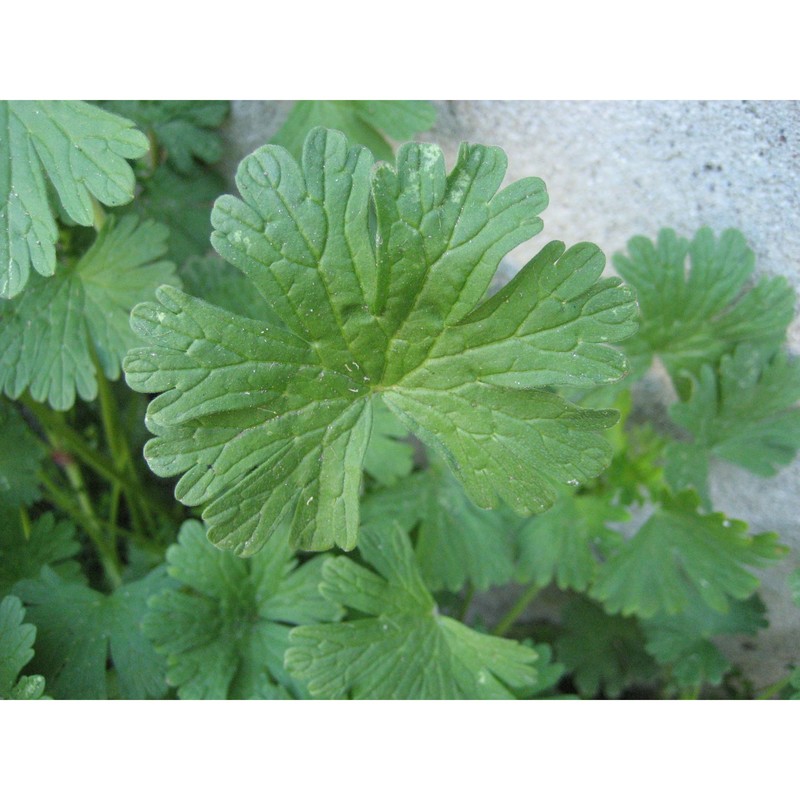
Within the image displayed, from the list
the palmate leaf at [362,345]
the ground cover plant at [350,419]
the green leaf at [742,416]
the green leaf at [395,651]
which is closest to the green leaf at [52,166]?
the ground cover plant at [350,419]

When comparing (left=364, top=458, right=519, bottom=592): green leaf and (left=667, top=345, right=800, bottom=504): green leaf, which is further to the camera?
(left=364, top=458, right=519, bottom=592): green leaf

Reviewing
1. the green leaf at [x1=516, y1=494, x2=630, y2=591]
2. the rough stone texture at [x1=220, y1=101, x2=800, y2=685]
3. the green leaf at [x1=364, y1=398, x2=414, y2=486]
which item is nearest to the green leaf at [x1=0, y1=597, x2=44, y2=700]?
the green leaf at [x1=364, y1=398, x2=414, y2=486]

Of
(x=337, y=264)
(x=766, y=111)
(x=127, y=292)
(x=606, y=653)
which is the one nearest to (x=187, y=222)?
(x=127, y=292)

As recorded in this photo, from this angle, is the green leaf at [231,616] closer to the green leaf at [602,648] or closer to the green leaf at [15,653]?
the green leaf at [15,653]

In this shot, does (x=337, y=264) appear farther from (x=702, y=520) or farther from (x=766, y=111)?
(x=702, y=520)

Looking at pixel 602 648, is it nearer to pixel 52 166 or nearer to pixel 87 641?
pixel 87 641

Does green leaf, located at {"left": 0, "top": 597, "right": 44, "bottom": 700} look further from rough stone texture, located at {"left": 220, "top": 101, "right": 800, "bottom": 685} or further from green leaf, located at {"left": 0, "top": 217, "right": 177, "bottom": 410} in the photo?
rough stone texture, located at {"left": 220, "top": 101, "right": 800, "bottom": 685}

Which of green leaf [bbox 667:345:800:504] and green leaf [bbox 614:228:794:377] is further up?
green leaf [bbox 614:228:794:377]
